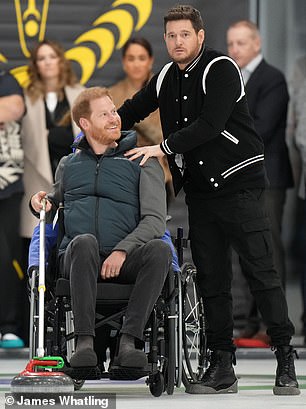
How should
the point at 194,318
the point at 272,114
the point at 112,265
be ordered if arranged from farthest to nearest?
the point at 272,114 → the point at 194,318 → the point at 112,265

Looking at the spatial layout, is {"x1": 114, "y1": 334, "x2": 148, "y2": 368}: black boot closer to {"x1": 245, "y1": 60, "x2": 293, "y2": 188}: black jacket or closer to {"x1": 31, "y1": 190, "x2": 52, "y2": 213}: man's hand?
{"x1": 31, "y1": 190, "x2": 52, "y2": 213}: man's hand

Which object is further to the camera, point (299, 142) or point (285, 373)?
point (299, 142)

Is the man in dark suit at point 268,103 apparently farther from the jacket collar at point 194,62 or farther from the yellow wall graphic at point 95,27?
the jacket collar at point 194,62

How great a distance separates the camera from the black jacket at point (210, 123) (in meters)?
6.19

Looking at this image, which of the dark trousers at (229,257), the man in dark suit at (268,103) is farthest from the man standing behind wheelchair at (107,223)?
the man in dark suit at (268,103)

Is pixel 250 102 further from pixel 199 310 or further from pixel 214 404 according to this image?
pixel 214 404

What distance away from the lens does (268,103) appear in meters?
9.23

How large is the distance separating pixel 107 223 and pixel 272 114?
319 cm

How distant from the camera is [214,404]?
5.88 meters

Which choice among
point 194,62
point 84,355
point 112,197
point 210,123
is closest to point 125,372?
point 84,355

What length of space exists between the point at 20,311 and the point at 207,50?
3449 millimetres

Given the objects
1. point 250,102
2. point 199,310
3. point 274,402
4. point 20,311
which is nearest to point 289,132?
point 250,102

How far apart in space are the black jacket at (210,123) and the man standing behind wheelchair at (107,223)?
188mm

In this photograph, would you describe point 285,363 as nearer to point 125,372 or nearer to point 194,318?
point 194,318
